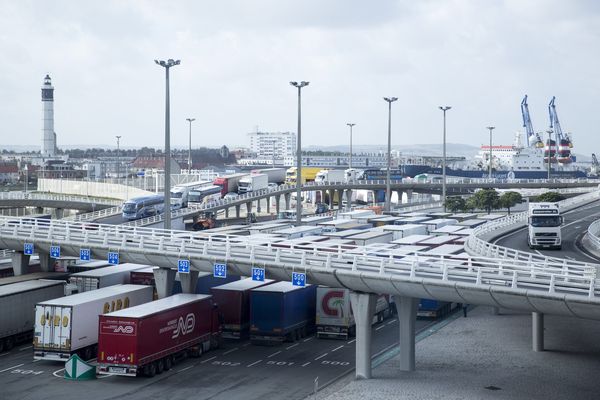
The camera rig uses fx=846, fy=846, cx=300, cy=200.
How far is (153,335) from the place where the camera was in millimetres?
35469

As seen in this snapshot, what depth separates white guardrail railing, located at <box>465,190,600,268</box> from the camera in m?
37.5

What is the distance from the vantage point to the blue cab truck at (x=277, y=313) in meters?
41.2

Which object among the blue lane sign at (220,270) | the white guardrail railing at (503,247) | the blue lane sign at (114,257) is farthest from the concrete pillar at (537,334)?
the blue lane sign at (114,257)

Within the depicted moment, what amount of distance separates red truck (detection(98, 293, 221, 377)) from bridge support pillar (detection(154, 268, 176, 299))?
2266mm

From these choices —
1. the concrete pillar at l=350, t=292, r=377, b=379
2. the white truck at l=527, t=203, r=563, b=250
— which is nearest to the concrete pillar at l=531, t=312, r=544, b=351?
the white truck at l=527, t=203, r=563, b=250

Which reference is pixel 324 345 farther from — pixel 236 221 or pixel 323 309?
pixel 236 221

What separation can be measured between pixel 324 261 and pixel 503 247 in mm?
10257

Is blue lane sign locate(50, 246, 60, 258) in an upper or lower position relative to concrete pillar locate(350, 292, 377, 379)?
upper

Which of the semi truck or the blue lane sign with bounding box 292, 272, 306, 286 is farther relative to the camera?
the semi truck

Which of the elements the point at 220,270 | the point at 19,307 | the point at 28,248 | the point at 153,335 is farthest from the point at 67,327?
the point at 28,248

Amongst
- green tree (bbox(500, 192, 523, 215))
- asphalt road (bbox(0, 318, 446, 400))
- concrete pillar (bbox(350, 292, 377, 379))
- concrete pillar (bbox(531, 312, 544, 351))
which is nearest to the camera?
asphalt road (bbox(0, 318, 446, 400))

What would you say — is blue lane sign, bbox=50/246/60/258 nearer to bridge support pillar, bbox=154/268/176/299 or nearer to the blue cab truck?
bridge support pillar, bbox=154/268/176/299

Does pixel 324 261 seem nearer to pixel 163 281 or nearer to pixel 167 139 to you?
pixel 163 281

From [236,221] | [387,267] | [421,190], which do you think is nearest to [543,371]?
[387,267]
